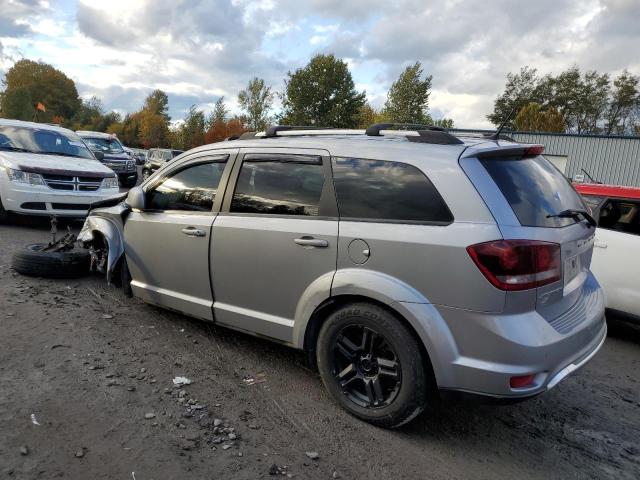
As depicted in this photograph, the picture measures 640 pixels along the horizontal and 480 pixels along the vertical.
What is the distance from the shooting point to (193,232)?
387 centimetres

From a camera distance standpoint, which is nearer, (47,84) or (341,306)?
(341,306)

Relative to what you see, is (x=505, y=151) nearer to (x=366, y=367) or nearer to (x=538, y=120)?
(x=366, y=367)

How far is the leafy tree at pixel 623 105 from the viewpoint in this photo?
180 feet

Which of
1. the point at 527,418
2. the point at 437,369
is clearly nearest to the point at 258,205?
the point at 437,369

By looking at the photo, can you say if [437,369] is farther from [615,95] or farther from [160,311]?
[615,95]

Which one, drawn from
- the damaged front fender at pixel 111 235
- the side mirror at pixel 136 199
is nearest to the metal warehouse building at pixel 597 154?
the damaged front fender at pixel 111 235

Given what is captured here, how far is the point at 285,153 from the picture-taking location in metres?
3.56

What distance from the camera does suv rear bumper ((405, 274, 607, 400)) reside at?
2.54 meters

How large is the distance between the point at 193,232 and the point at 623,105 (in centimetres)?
6472

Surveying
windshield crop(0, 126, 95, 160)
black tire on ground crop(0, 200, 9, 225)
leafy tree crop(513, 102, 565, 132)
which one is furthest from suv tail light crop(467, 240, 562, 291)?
leafy tree crop(513, 102, 565, 132)

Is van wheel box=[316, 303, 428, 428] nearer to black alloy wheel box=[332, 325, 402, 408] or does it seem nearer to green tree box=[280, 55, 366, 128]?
black alloy wheel box=[332, 325, 402, 408]

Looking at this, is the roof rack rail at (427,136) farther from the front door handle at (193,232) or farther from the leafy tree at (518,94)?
the leafy tree at (518,94)

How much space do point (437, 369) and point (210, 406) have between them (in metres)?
1.49

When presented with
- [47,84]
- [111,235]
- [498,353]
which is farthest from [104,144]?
[47,84]
